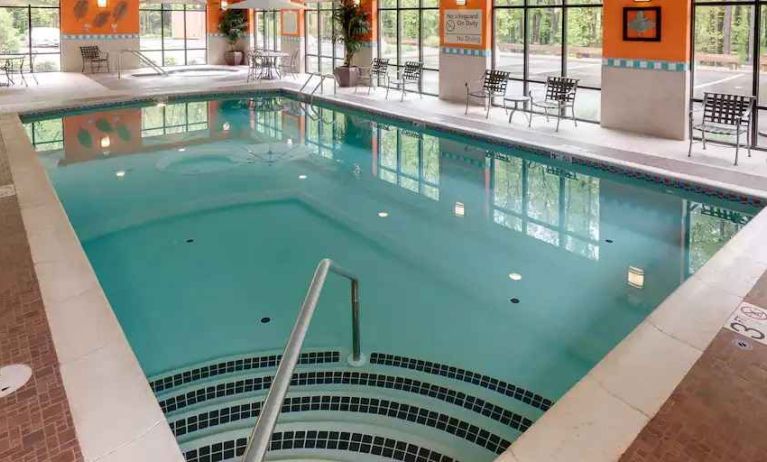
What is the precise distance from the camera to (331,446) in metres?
2.96

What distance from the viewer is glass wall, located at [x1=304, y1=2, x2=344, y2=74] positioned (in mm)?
17562

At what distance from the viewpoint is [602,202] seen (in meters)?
6.79

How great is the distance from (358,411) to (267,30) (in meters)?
20.4

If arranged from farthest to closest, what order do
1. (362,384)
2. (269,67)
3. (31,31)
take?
1. (31,31)
2. (269,67)
3. (362,384)

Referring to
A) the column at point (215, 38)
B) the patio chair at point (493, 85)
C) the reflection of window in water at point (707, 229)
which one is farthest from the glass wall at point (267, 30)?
the reflection of window in water at point (707, 229)

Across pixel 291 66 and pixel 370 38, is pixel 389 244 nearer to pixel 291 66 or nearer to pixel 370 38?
pixel 370 38

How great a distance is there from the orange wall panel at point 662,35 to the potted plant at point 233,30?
15.3 metres

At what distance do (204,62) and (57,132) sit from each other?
42.8ft

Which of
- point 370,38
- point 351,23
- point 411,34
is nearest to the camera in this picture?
point 411,34

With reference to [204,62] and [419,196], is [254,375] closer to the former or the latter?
[419,196]

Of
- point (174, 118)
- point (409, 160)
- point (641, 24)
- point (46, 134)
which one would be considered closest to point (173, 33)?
point (174, 118)

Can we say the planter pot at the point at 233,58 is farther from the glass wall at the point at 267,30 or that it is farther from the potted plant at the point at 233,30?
the glass wall at the point at 267,30

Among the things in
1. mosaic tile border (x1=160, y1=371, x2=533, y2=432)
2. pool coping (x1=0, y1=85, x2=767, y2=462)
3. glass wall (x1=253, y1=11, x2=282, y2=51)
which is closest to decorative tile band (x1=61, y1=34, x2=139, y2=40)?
glass wall (x1=253, y1=11, x2=282, y2=51)

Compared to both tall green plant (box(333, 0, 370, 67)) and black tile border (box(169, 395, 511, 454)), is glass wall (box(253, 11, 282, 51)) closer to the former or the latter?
tall green plant (box(333, 0, 370, 67))
